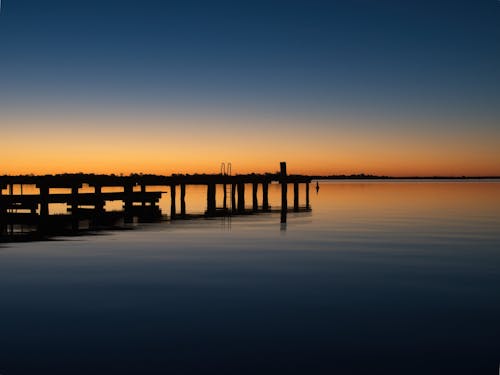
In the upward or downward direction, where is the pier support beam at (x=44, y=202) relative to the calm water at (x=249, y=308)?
upward

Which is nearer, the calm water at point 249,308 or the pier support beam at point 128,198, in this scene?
the calm water at point 249,308

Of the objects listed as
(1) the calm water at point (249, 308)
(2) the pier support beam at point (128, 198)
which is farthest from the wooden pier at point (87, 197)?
(1) the calm water at point (249, 308)

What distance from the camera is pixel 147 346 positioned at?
9867mm

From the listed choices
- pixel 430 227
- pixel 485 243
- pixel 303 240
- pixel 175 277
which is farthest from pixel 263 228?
pixel 175 277

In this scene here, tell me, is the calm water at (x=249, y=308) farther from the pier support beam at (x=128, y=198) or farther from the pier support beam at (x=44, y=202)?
the pier support beam at (x=128, y=198)

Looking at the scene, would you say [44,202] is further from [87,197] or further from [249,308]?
[249,308]

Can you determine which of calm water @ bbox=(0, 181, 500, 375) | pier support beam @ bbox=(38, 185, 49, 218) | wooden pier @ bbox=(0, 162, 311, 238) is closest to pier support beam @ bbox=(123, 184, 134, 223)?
wooden pier @ bbox=(0, 162, 311, 238)

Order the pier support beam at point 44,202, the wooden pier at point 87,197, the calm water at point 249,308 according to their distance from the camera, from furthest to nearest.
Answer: the pier support beam at point 44,202, the wooden pier at point 87,197, the calm water at point 249,308

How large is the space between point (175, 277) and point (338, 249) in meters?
8.93

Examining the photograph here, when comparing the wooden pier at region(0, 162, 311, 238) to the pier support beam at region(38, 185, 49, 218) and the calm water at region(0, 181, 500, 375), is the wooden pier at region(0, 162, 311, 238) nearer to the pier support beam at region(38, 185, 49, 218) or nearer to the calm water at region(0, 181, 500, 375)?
the pier support beam at region(38, 185, 49, 218)

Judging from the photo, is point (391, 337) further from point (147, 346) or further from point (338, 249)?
point (338, 249)

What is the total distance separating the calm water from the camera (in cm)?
923

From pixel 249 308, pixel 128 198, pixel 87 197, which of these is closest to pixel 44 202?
pixel 87 197

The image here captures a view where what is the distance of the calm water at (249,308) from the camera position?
30.3 feet
